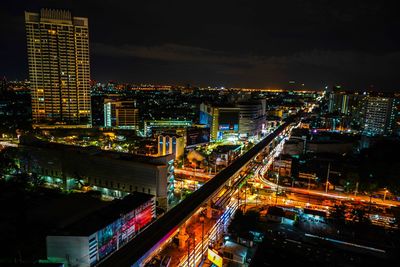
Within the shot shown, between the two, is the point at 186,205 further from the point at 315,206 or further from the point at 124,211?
the point at 315,206

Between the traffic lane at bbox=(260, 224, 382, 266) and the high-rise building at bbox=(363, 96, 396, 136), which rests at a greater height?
the high-rise building at bbox=(363, 96, 396, 136)

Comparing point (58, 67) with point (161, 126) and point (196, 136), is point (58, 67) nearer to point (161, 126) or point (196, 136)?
point (161, 126)

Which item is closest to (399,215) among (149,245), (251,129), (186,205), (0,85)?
(186,205)

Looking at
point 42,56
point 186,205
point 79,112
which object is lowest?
point 186,205

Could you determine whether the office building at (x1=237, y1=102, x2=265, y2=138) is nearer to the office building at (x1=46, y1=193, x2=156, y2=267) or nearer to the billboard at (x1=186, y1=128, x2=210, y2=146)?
the billboard at (x1=186, y1=128, x2=210, y2=146)

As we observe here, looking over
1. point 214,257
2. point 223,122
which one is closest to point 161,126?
point 223,122

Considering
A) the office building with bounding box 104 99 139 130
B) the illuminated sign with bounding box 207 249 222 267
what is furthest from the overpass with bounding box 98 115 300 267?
the office building with bounding box 104 99 139 130

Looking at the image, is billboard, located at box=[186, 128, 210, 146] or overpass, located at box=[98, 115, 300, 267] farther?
billboard, located at box=[186, 128, 210, 146]

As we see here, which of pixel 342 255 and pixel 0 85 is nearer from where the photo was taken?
pixel 342 255
